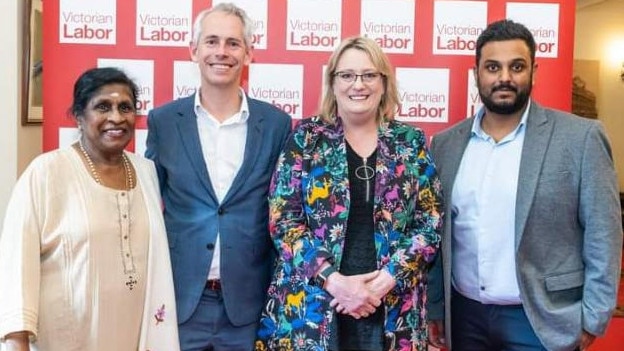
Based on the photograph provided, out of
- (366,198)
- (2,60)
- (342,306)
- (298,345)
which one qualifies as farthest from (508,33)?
(2,60)

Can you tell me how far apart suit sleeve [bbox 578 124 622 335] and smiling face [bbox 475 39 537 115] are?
10.6 inches

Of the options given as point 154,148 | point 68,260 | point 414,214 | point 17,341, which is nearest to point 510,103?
point 414,214

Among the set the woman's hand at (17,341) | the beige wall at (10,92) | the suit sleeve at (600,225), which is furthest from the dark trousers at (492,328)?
the beige wall at (10,92)

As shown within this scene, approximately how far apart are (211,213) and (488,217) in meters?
0.98

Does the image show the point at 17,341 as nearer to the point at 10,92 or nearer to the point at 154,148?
the point at 154,148

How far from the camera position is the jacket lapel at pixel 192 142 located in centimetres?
223

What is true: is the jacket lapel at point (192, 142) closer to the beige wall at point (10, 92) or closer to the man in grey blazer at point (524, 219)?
the man in grey blazer at point (524, 219)

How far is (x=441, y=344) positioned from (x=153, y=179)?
1329 mm

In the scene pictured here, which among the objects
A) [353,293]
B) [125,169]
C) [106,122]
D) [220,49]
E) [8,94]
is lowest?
[353,293]

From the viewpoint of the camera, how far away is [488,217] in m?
2.21

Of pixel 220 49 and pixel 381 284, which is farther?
pixel 220 49

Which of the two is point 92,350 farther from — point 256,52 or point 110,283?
point 256,52

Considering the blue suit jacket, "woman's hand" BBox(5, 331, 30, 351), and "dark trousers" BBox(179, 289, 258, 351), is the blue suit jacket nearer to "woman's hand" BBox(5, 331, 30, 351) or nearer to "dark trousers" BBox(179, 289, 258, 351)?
"dark trousers" BBox(179, 289, 258, 351)

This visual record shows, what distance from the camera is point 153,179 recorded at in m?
2.17
